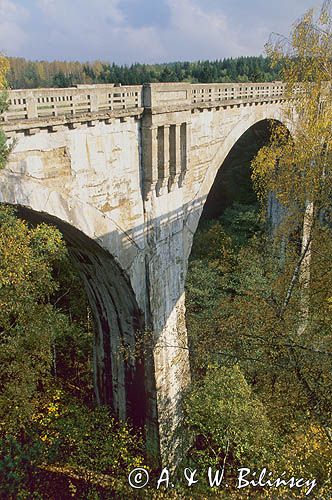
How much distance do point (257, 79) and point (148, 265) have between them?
1303 inches

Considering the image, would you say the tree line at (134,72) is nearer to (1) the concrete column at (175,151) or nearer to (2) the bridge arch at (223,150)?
(2) the bridge arch at (223,150)

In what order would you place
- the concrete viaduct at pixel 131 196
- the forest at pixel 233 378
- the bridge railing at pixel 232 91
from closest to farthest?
the concrete viaduct at pixel 131 196 → the forest at pixel 233 378 → the bridge railing at pixel 232 91

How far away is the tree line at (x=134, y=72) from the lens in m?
53.7

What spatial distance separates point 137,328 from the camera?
13125 millimetres

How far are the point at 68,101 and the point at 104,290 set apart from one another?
596cm

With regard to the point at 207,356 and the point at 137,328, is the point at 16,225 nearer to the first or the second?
the point at 137,328

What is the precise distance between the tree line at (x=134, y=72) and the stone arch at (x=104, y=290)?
3323 cm

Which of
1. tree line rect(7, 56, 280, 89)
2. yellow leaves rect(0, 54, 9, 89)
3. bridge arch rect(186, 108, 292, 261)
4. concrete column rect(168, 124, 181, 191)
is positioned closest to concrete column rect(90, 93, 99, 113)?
yellow leaves rect(0, 54, 9, 89)

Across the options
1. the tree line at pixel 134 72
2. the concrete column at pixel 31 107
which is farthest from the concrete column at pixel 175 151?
the tree line at pixel 134 72

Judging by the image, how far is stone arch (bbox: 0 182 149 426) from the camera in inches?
362

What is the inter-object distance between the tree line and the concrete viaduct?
99.9 ft

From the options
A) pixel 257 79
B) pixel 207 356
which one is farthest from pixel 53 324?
pixel 257 79

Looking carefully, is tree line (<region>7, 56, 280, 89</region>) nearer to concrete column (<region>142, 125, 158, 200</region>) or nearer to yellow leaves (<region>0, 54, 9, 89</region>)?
Result: concrete column (<region>142, 125, 158, 200</region>)

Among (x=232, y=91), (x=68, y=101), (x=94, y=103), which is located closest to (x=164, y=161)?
(x=94, y=103)
